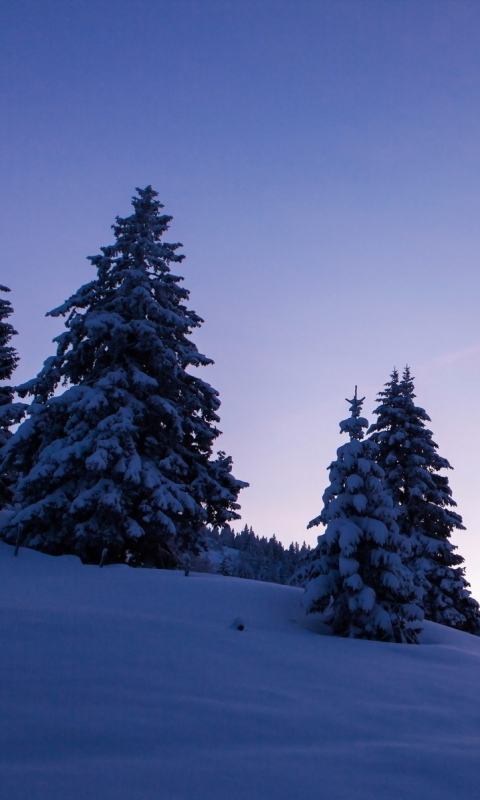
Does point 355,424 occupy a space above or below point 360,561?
above

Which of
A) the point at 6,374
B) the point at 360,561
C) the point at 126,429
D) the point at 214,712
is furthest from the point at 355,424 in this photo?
the point at 6,374

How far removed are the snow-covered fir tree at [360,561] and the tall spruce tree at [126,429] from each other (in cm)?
588

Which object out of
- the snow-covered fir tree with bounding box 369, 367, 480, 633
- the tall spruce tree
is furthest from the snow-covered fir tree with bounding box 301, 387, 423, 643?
the snow-covered fir tree with bounding box 369, 367, 480, 633

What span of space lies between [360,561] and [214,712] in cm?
852

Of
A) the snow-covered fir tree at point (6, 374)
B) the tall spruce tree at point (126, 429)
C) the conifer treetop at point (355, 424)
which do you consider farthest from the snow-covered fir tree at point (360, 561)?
the snow-covered fir tree at point (6, 374)

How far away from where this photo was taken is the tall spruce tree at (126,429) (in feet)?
55.9

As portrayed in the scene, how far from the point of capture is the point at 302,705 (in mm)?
5852

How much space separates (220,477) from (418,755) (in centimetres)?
1694

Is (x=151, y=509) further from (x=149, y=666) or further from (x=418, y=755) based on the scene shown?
(x=418, y=755)

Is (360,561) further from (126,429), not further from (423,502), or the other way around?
(423,502)

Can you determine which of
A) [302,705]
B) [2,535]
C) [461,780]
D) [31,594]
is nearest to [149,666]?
[302,705]

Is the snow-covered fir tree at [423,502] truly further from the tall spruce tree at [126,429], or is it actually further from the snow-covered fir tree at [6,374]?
the snow-covered fir tree at [6,374]

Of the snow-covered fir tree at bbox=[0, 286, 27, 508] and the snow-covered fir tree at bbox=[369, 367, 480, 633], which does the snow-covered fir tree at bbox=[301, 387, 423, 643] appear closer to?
the snow-covered fir tree at bbox=[369, 367, 480, 633]

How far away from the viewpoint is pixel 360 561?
516 inches
